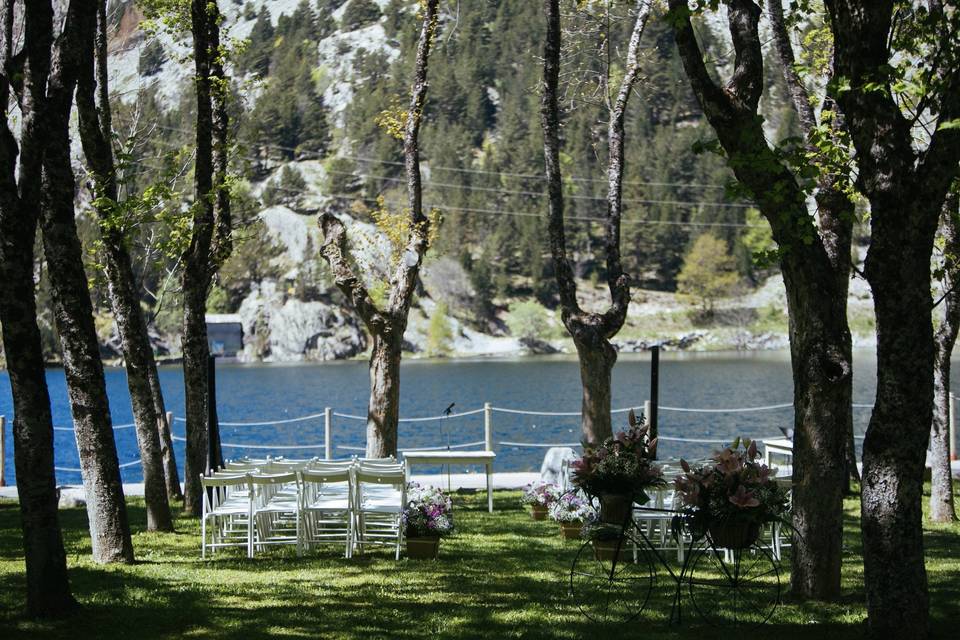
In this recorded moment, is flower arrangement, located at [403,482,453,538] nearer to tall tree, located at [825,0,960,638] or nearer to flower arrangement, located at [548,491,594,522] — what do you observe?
flower arrangement, located at [548,491,594,522]

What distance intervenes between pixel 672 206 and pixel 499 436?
80445 millimetres

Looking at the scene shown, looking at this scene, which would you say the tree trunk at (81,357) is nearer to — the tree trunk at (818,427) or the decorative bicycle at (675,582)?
the decorative bicycle at (675,582)

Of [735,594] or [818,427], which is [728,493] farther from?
[735,594]

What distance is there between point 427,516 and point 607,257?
18.7 feet

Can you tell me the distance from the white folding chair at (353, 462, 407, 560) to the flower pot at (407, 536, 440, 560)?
104 millimetres

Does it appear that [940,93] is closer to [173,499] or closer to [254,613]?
[254,613]

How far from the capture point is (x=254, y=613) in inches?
267

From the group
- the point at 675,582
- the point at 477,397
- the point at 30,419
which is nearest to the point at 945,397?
the point at 675,582

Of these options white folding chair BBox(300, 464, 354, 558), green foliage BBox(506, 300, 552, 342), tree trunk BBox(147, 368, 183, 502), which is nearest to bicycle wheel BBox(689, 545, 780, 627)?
white folding chair BBox(300, 464, 354, 558)

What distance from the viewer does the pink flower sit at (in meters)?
5.98

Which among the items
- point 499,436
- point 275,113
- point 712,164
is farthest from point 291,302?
point 499,436

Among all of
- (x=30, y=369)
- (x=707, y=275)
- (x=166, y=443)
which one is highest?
(x=707, y=275)

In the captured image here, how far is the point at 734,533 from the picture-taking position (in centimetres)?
613

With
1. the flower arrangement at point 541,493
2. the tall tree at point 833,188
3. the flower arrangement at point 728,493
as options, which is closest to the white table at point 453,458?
the flower arrangement at point 541,493
